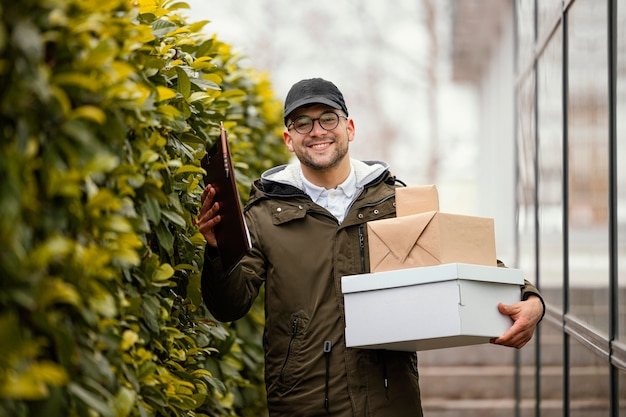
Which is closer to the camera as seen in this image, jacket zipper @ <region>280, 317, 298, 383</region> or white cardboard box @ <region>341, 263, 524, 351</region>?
white cardboard box @ <region>341, 263, 524, 351</region>

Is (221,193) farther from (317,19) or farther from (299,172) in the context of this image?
(317,19)

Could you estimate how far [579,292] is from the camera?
483cm

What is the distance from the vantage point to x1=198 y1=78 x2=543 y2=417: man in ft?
11.1

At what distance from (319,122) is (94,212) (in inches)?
61.1

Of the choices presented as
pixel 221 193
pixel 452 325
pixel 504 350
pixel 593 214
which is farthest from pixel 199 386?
pixel 504 350

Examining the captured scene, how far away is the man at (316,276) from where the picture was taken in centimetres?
337

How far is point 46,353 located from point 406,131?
23144 millimetres

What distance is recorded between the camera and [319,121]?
3.57 metres

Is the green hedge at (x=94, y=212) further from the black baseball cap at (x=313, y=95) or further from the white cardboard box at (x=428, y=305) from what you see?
the white cardboard box at (x=428, y=305)

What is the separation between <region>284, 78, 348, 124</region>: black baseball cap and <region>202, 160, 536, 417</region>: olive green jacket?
292mm

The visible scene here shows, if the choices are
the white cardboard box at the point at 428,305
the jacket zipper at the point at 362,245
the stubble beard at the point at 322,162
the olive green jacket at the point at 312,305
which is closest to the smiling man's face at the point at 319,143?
the stubble beard at the point at 322,162

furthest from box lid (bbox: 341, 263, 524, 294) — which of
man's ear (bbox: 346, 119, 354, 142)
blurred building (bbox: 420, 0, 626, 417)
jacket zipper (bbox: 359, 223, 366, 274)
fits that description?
blurred building (bbox: 420, 0, 626, 417)

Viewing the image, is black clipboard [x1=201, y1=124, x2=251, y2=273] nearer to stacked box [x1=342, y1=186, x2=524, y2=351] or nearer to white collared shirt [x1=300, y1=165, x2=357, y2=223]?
stacked box [x1=342, y1=186, x2=524, y2=351]

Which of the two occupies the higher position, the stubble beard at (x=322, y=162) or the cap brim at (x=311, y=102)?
the cap brim at (x=311, y=102)
